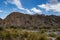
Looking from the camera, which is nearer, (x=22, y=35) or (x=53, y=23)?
(x=22, y=35)

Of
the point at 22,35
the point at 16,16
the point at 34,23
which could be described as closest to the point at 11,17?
the point at 16,16

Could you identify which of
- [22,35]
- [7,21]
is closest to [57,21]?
[7,21]

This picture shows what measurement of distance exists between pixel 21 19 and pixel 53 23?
75.9 feet

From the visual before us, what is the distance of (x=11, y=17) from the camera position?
11831 cm

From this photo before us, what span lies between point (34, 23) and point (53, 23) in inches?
577

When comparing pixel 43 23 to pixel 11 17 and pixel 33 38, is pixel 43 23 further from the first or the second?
pixel 33 38

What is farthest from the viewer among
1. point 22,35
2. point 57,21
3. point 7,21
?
point 57,21

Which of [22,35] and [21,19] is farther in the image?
[21,19]

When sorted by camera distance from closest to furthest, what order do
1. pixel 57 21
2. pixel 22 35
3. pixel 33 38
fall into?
pixel 33 38 → pixel 22 35 → pixel 57 21

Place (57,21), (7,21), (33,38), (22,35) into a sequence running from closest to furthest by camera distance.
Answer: (33,38)
(22,35)
(7,21)
(57,21)

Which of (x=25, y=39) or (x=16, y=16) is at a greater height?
(x=16, y=16)

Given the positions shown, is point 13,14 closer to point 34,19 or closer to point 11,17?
point 11,17

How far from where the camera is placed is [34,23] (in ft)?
392

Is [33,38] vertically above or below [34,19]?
below
